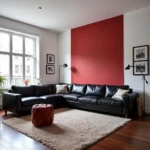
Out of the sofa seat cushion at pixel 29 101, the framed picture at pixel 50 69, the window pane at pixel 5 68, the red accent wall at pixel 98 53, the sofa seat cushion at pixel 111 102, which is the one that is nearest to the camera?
the sofa seat cushion at pixel 111 102

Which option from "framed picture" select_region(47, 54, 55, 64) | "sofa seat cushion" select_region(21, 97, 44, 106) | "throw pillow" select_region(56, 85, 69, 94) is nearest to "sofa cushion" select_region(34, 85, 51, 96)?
"throw pillow" select_region(56, 85, 69, 94)

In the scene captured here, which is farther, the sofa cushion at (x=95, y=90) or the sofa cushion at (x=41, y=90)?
the sofa cushion at (x=41, y=90)

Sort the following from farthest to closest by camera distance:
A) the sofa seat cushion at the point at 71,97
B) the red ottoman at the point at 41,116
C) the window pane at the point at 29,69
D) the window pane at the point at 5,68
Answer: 1. the window pane at the point at 29,69
2. the window pane at the point at 5,68
3. the sofa seat cushion at the point at 71,97
4. the red ottoman at the point at 41,116

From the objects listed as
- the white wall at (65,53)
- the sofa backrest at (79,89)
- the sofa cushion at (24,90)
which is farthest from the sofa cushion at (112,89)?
the sofa cushion at (24,90)

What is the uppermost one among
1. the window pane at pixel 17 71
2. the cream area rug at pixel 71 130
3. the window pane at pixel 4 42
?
the window pane at pixel 4 42

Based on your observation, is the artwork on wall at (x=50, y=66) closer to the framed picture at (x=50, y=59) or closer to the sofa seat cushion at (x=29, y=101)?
the framed picture at (x=50, y=59)

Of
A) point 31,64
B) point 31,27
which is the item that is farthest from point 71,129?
point 31,27

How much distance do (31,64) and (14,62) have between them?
26.9 inches

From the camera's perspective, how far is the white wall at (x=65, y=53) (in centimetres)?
588

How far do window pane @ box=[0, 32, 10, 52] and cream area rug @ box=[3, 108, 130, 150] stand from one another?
254 cm

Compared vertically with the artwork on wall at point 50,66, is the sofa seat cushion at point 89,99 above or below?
below

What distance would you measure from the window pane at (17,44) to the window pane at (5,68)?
1.41 feet

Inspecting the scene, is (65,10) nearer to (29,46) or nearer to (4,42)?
(29,46)

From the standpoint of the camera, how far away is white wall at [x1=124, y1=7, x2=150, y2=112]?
4.01 m
